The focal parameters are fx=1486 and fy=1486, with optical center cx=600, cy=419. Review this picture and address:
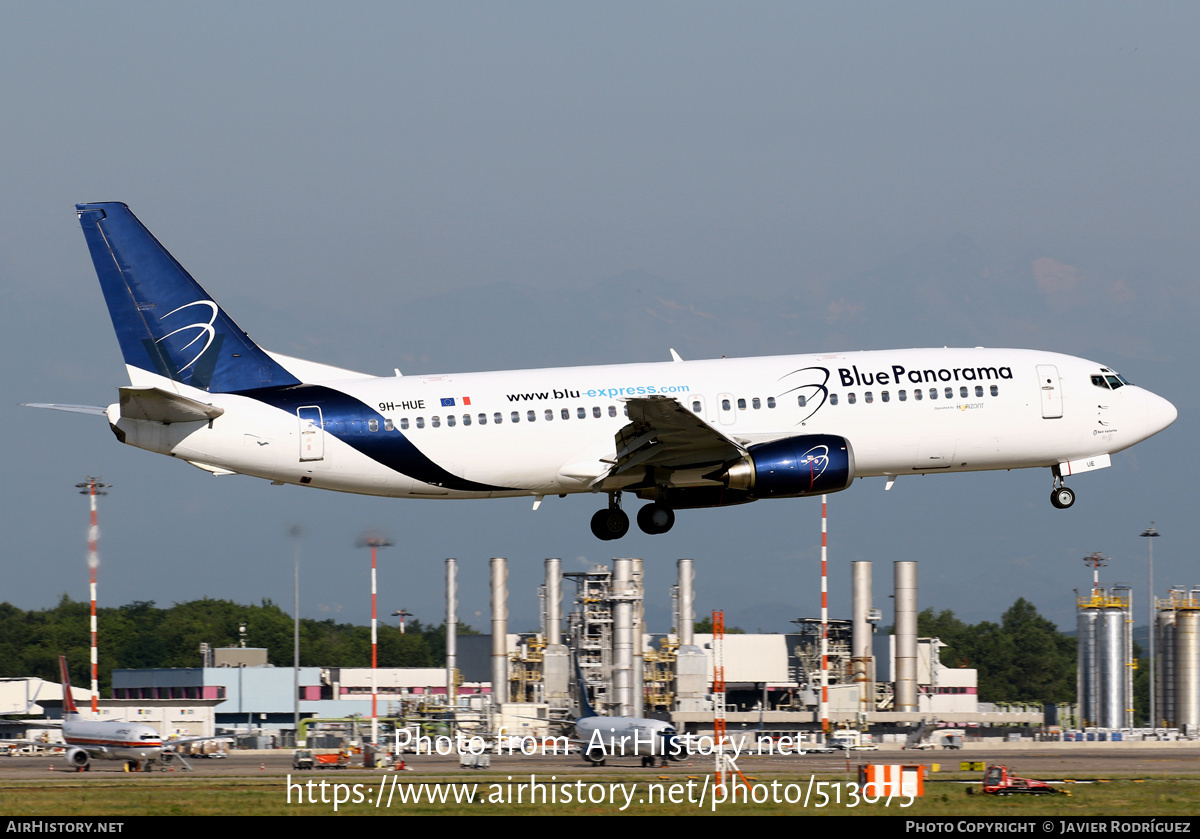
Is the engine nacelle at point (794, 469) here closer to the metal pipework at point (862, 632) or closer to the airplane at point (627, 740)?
the airplane at point (627, 740)

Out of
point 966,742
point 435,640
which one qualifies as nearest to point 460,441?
point 966,742

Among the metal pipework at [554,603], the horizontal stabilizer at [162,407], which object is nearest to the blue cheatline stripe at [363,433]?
the horizontal stabilizer at [162,407]

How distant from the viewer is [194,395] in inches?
1681

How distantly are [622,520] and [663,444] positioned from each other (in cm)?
395

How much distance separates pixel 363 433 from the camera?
42250 mm

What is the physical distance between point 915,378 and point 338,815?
21.0 metres

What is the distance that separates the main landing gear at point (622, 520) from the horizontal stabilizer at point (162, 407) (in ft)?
38.8

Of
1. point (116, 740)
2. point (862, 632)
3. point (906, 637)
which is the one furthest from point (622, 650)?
point (116, 740)

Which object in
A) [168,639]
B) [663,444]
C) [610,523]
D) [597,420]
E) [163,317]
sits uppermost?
[163,317]

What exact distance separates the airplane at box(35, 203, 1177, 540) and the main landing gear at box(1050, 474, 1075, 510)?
3.14 metres

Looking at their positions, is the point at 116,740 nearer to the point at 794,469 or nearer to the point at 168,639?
the point at 794,469

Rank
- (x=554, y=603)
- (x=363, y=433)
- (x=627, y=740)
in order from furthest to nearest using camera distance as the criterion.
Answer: (x=554, y=603) → (x=627, y=740) → (x=363, y=433)

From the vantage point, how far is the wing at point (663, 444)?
134ft

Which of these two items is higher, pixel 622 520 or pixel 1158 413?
pixel 1158 413
